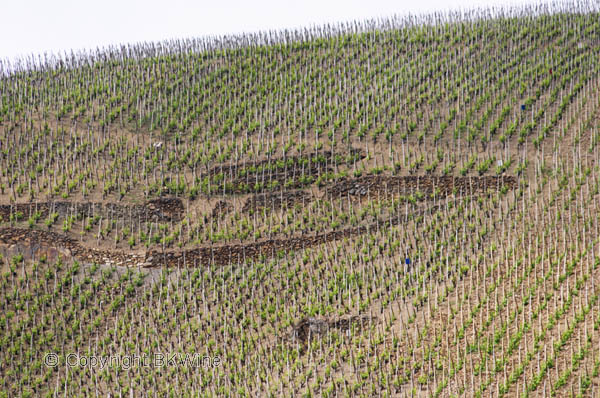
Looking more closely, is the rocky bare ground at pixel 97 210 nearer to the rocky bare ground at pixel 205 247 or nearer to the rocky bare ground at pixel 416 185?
the rocky bare ground at pixel 205 247

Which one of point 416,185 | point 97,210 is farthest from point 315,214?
point 97,210

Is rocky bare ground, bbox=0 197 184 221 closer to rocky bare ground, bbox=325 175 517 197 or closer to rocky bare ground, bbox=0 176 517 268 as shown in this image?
rocky bare ground, bbox=0 176 517 268

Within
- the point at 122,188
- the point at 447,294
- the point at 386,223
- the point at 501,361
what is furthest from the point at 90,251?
the point at 501,361

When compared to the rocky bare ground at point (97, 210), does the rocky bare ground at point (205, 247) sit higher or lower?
lower

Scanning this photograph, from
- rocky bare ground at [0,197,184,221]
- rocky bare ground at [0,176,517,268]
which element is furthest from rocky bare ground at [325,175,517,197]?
rocky bare ground at [0,197,184,221]

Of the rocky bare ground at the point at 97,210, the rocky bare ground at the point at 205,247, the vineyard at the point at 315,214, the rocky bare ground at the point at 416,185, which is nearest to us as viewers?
the vineyard at the point at 315,214

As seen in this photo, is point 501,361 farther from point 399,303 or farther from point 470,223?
point 470,223

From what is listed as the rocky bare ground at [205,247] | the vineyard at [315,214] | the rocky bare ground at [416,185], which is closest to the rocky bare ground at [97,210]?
the vineyard at [315,214]

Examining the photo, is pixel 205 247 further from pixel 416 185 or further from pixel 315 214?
pixel 416 185
